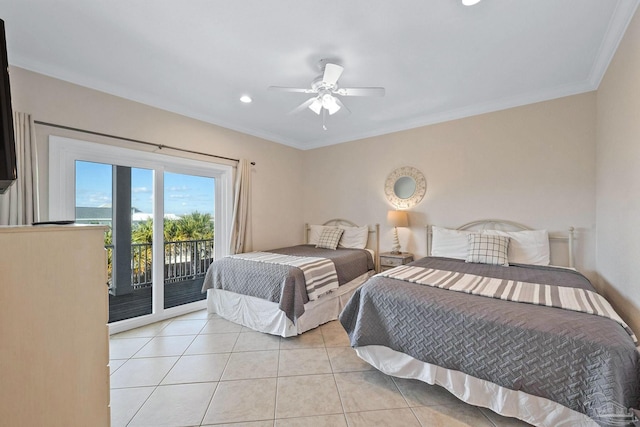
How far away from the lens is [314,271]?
2863mm

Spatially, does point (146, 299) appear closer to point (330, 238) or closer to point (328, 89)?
point (330, 238)

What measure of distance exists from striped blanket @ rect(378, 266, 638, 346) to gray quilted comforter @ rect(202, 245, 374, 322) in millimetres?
936

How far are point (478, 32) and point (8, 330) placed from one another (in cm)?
311

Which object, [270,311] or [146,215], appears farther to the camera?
[146,215]

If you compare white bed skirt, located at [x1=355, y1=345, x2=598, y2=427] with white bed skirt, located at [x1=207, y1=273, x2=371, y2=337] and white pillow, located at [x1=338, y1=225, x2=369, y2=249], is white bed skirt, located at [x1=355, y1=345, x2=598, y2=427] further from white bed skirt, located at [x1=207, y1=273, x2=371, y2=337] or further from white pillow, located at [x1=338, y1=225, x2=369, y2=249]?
white pillow, located at [x1=338, y1=225, x2=369, y2=249]

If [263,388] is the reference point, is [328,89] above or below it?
above

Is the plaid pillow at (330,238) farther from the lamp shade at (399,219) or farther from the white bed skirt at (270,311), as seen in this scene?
the lamp shade at (399,219)

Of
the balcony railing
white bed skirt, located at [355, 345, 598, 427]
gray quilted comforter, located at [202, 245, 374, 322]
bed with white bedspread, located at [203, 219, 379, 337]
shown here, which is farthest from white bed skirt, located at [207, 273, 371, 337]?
white bed skirt, located at [355, 345, 598, 427]

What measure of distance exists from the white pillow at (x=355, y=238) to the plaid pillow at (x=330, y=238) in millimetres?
104

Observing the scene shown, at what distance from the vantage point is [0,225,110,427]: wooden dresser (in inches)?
37.2

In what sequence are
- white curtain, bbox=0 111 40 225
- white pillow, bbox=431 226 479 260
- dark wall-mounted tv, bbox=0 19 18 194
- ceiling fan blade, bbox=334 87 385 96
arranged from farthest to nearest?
1. white pillow, bbox=431 226 479 260
2. ceiling fan blade, bbox=334 87 385 96
3. white curtain, bbox=0 111 40 225
4. dark wall-mounted tv, bbox=0 19 18 194

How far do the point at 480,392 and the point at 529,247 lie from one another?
1940mm

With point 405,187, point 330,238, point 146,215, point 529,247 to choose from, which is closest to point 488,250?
point 529,247

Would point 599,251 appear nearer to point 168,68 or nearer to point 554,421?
point 554,421
